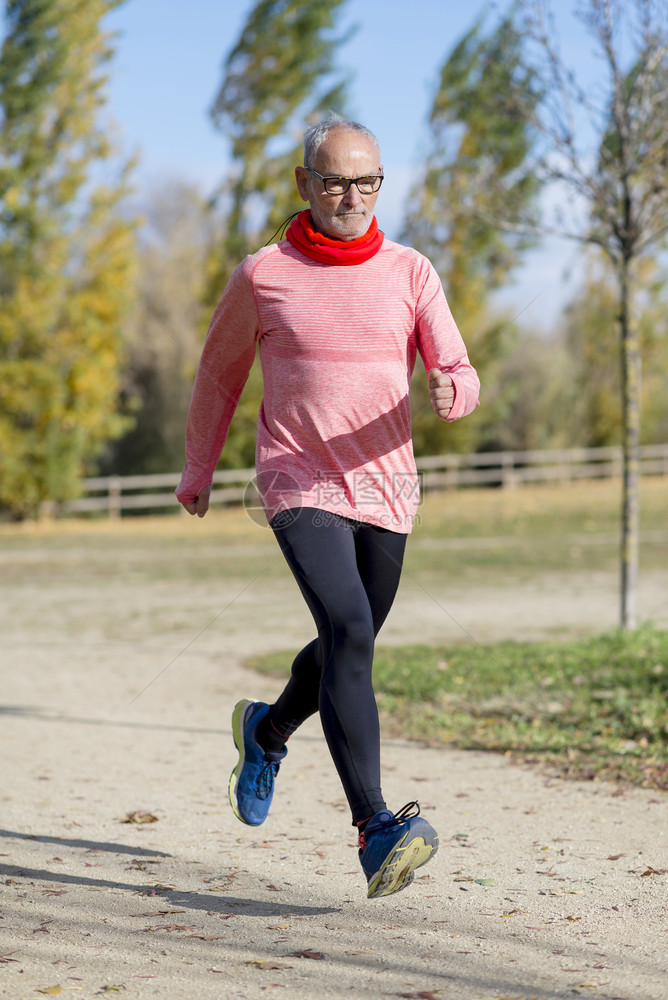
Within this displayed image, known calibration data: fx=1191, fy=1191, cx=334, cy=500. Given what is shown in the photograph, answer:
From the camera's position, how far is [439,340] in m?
3.32

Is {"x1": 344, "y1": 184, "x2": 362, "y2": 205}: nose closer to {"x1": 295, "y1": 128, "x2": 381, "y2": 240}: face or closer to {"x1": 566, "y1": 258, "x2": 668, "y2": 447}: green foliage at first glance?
{"x1": 295, "y1": 128, "x2": 381, "y2": 240}: face

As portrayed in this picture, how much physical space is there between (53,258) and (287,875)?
21.9 meters

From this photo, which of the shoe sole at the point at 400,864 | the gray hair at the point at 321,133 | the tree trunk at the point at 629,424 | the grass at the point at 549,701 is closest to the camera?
the shoe sole at the point at 400,864

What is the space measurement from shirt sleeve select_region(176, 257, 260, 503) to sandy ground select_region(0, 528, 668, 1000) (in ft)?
4.14

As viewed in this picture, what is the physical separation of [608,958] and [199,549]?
631 inches

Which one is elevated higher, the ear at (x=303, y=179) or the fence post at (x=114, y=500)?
the ear at (x=303, y=179)

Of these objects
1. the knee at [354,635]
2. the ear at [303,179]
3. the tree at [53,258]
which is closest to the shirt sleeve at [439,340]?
the ear at [303,179]

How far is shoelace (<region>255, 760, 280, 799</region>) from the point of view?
3.79 m

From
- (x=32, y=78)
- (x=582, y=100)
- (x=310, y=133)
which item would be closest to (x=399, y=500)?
(x=310, y=133)

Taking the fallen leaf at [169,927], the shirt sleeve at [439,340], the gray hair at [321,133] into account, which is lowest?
the fallen leaf at [169,927]

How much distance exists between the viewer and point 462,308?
29531mm

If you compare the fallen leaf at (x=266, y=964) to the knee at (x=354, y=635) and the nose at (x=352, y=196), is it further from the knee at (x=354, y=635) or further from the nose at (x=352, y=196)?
the nose at (x=352, y=196)

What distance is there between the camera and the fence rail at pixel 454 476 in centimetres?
2603

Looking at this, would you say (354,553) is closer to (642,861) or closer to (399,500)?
(399,500)
